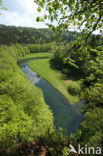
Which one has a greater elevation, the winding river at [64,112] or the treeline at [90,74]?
the treeline at [90,74]

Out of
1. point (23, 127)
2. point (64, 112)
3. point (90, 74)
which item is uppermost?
point (90, 74)

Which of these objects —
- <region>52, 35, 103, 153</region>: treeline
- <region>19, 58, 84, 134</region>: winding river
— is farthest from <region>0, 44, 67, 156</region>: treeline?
<region>19, 58, 84, 134</region>: winding river

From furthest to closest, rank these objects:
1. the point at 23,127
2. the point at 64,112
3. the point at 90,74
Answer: the point at 64,112 < the point at 23,127 < the point at 90,74

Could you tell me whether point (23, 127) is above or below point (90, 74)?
below

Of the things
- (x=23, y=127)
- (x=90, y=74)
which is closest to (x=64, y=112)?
(x=23, y=127)

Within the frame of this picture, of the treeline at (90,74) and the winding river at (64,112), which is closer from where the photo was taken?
the treeline at (90,74)

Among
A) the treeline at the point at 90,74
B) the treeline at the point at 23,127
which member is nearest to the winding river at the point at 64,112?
the treeline at the point at 90,74

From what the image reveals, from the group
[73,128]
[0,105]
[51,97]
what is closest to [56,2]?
[0,105]

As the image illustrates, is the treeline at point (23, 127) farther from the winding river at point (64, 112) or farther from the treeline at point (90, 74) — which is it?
the winding river at point (64, 112)

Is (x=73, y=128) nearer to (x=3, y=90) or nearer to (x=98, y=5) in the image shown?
(x=3, y=90)

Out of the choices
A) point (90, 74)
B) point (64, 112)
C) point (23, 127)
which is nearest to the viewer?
point (90, 74)

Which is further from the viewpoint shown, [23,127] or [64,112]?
[64,112]

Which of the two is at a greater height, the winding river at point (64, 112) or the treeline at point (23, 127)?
the treeline at point (23, 127)

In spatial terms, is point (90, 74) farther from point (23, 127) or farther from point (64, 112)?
point (64, 112)
